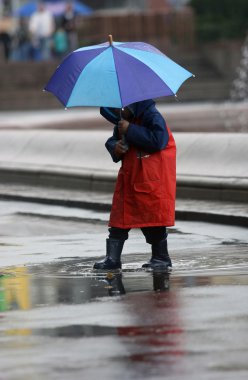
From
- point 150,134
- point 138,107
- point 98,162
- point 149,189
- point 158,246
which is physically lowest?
point 98,162

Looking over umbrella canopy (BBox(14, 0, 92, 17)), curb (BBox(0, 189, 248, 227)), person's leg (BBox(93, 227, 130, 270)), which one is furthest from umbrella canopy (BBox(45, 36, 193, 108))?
umbrella canopy (BBox(14, 0, 92, 17))

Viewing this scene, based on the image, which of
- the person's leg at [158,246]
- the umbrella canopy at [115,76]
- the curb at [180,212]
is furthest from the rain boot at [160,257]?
the curb at [180,212]

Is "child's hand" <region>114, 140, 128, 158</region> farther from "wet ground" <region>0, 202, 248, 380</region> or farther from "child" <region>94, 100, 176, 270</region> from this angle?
"wet ground" <region>0, 202, 248, 380</region>

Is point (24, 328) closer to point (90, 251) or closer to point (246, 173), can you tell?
point (90, 251)

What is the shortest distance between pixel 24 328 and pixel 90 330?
1.35 ft

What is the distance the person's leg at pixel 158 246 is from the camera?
412 inches

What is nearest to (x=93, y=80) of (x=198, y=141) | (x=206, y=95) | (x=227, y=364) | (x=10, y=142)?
(x=227, y=364)

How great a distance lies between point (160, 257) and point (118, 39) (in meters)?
37.0

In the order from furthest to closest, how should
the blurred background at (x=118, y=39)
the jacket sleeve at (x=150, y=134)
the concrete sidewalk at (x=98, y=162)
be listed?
the blurred background at (x=118, y=39) → the concrete sidewalk at (x=98, y=162) → the jacket sleeve at (x=150, y=134)

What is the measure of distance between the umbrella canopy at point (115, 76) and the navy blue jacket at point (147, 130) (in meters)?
0.25

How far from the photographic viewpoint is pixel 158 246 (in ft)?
34.6

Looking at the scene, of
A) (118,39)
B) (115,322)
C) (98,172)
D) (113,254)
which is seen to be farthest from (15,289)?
(118,39)

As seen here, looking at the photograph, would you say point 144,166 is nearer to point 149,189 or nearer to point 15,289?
point 149,189

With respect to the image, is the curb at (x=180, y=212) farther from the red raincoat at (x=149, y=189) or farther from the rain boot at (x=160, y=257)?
the red raincoat at (x=149, y=189)
